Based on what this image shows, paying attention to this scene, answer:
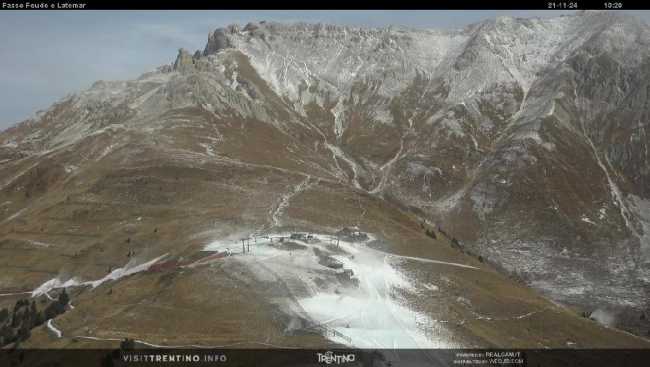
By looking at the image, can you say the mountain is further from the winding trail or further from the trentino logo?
the trentino logo

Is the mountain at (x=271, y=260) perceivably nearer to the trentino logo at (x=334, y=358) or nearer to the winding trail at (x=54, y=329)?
the winding trail at (x=54, y=329)

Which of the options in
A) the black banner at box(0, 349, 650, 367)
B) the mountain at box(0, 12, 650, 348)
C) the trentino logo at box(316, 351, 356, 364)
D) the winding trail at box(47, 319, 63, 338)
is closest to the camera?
the black banner at box(0, 349, 650, 367)

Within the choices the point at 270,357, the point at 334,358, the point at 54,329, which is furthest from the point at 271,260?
the point at 54,329

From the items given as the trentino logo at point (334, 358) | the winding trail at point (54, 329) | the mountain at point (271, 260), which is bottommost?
the trentino logo at point (334, 358)

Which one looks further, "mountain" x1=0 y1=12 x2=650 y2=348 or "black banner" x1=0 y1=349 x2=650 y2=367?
"mountain" x1=0 y1=12 x2=650 y2=348

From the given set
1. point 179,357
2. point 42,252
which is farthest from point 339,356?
point 42,252

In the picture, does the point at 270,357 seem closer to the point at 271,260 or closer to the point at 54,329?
the point at 271,260

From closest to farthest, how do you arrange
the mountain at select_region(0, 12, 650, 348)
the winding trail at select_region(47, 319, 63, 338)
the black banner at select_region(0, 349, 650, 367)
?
1. the black banner at select_region(0, 349, 650, 367)
2. the winding trail at select_region(47, 319, 63, 338)
3. the mountain at select_region(0, 12, 650, 348)

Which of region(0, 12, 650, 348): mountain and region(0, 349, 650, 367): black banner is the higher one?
region(0, 12, 650, 348): mountain

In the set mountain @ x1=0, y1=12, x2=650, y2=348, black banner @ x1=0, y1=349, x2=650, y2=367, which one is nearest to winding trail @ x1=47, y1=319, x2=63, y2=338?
mountain @ x1=0, y1=12, x2=650, y2=348

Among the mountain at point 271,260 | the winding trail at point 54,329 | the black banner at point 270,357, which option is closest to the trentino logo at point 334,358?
the black banner at point 270,357
